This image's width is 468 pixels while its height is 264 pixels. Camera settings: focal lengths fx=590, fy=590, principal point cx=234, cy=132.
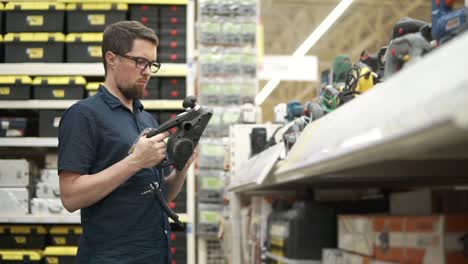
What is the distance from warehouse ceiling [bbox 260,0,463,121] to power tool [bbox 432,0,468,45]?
9.30 m

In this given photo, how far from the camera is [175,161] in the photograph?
2.04m

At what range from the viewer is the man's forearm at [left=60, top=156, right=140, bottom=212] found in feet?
6.27

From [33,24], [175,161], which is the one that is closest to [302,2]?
[33,24]

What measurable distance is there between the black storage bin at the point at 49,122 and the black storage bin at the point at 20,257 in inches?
33.0

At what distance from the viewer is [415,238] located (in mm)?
1038

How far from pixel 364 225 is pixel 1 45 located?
3792 mm

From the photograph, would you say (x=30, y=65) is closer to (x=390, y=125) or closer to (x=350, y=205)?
(x=350, y=205)

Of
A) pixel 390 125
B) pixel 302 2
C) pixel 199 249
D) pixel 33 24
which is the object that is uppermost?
pixel 302 2

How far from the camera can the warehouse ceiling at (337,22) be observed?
427 inches

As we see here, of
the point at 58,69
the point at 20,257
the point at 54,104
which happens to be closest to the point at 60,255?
the point at 20,257

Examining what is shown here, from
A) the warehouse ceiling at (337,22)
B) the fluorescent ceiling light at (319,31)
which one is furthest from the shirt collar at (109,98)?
the warehouse ceiling at (337,22)

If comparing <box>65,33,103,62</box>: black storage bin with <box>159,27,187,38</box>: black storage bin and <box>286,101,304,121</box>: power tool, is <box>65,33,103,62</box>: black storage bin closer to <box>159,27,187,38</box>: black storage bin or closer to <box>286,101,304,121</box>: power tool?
<box>159,27,187,38</box>: black storage bin

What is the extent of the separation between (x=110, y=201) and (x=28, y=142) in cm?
235

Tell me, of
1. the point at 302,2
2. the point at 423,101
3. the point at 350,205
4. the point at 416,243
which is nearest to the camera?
the point at 423,101
